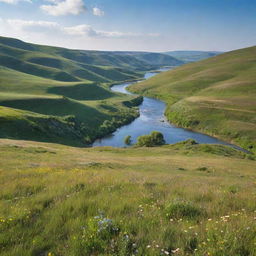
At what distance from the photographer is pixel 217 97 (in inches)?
4028

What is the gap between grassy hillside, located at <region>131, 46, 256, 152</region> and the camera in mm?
65956

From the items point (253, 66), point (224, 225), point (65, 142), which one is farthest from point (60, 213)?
point (253, 66)

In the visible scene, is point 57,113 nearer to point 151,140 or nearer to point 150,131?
point 150,131

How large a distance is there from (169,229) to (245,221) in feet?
5.30

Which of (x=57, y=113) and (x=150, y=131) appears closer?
(x=150, y=131)

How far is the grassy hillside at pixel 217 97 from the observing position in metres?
66.0

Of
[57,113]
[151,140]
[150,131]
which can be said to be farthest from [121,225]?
[57,113]

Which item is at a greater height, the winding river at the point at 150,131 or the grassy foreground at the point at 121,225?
the grassy foreground at the point at 121,225

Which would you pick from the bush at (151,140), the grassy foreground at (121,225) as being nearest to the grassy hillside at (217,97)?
the bush at (151,140)

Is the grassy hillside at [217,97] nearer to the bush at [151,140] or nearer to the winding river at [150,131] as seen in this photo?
the winding river at [150,131]

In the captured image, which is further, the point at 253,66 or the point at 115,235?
Result: the point at 253,66

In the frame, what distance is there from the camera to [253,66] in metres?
143

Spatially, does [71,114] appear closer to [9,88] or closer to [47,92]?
[47,92]

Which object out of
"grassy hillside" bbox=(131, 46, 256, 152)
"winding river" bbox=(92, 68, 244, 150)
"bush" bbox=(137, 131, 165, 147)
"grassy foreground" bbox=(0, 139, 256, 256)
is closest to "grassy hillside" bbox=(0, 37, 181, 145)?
"winding river" bbox=(92, 68, 244, 150)
